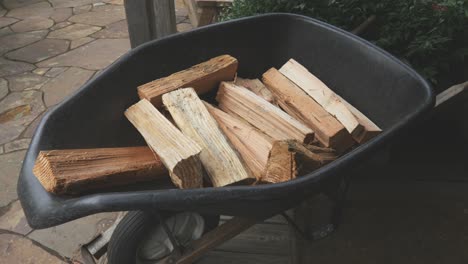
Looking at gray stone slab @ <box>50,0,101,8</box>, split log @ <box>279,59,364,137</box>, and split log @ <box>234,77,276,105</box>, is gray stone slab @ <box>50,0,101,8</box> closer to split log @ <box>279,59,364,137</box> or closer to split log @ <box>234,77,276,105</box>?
split log @ <box>234,77,276,105</box>

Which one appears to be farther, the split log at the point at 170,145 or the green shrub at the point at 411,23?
the green shrub at the point at 411,23

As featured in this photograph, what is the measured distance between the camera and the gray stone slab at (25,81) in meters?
3.25

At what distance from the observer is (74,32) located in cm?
429

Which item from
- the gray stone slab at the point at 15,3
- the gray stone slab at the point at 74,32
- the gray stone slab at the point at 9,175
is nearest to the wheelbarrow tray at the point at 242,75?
the gray stone slab at the point at 9,175

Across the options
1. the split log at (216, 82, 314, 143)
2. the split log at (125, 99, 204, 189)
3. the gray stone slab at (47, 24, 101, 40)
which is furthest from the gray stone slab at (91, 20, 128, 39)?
the split log at (125, 99, 204, 189)

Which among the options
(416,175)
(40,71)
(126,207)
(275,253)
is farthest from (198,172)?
(40,71)

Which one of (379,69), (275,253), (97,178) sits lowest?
(275,253)

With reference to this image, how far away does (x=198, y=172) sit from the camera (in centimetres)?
122

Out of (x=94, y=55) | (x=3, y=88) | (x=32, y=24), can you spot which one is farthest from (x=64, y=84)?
(x=32, y=24)

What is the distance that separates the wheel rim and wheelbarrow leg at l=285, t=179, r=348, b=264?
14.4 inches

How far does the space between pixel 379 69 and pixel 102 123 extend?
40.6 inches

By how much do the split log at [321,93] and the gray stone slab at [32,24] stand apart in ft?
11.7

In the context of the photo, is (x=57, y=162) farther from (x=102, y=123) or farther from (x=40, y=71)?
(x=40, y=71)

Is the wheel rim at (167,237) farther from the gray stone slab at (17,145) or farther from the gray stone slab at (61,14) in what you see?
the gray stone slab at (61,14)
